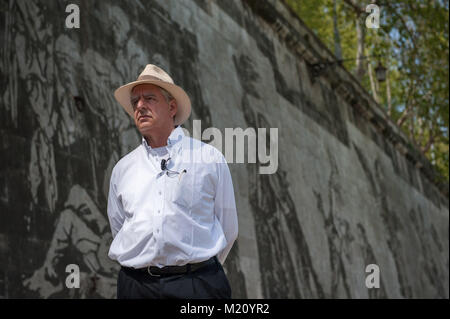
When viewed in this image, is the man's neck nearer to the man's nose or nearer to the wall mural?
the man's nose

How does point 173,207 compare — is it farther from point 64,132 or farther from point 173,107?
point 64,132

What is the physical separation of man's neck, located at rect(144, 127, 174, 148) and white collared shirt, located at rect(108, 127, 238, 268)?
3cm

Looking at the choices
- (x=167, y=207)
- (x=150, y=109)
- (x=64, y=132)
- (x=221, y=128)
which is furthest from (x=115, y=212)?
(x=221, y=128)

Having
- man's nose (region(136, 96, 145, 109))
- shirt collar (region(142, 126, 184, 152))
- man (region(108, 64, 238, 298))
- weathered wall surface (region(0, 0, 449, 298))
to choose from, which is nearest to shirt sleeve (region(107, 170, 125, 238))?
man (region(108, 64, 238, 298))

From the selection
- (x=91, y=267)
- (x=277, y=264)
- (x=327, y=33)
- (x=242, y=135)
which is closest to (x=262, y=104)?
(x=242, y=135)

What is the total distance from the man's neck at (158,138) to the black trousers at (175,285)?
0.66 m

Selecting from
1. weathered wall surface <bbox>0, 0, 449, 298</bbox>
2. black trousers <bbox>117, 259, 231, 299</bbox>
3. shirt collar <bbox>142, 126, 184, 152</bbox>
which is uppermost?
weathered wall surface <bbox>0, 0, 449, 298</bbox>

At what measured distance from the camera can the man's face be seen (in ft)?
12.4

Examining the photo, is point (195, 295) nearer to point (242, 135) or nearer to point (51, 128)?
point (51, 128)

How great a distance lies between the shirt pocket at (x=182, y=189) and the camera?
11.8 feet

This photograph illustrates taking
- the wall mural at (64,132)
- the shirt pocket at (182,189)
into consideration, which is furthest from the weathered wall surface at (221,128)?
the shirt pocket at (182,189)

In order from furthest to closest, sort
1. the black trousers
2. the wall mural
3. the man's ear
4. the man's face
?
the wall mural → the man's ear → the man's face → the black trousers

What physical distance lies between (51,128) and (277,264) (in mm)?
5261

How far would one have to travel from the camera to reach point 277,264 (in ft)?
36.1
